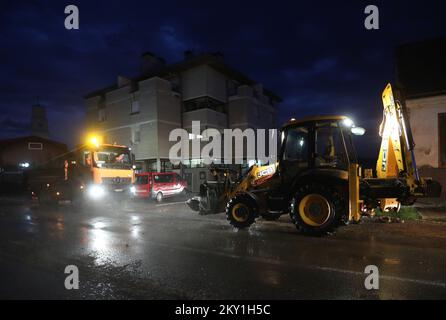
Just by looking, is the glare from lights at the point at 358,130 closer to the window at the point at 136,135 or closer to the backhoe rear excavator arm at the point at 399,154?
the backhoe rear excavator arm at the point at 399,154

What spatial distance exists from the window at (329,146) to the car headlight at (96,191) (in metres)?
10.8

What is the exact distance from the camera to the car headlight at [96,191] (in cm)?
1396

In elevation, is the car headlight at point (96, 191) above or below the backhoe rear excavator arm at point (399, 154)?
below

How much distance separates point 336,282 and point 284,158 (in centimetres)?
401

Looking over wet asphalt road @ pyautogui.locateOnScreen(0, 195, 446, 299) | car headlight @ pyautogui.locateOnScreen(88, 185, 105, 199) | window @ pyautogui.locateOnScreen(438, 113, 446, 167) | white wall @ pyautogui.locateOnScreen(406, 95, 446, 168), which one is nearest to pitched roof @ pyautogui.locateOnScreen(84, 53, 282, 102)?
car headlight @ pyautogui.locateOnScreen(88, 185, 105, 199)

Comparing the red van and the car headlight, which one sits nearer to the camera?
the car headlight

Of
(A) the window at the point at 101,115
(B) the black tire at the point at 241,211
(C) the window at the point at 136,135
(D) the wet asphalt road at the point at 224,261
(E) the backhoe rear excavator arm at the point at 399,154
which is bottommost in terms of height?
(D) the wet asphalt road at the point at 224,261

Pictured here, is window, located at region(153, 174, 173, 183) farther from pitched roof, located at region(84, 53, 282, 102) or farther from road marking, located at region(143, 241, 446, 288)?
pitched roof, located at region(84, 53, 282, 102)

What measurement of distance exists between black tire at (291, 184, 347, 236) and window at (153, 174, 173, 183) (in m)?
12.6

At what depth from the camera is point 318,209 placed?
705 cm

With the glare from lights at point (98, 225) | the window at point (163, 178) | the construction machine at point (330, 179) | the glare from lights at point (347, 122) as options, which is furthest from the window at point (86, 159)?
the glare from lights at point (347, 122)

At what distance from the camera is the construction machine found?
6.70m
